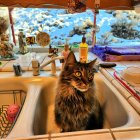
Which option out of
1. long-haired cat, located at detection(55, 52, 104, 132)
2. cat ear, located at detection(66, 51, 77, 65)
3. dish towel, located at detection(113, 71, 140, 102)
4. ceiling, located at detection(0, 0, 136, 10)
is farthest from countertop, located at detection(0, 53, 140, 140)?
ceiling, located at detection(0, 0, 136, 10)

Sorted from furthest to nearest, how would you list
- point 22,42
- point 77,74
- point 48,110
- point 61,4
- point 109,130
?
point 61,4
point 22,42
point 48,110
point 77,74
point 109,130

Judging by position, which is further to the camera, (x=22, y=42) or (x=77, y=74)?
(x=22, y=42)

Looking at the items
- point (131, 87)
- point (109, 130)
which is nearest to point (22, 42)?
point (131, 87)

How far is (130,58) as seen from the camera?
4.89 feet

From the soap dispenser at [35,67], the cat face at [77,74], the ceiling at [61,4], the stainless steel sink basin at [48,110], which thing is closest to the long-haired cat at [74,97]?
the cat face at [77,74]

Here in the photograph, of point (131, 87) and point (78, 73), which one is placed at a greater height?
point (78, 73)

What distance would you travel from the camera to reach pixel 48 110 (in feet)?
3.77

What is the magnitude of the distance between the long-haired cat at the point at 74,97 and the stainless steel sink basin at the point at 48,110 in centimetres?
13

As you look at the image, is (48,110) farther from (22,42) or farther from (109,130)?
(22,42)

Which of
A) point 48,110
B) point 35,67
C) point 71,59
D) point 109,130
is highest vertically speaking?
point 71,59

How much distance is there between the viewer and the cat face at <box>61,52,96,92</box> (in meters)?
0.84

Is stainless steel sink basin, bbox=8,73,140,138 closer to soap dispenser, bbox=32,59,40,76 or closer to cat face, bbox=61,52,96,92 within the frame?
soap dispenser, bbox=32,59,40,76

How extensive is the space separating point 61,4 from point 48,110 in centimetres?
110

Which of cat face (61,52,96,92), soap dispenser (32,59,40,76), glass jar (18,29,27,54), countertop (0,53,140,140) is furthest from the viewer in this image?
glass jar (18,29,27,54)
